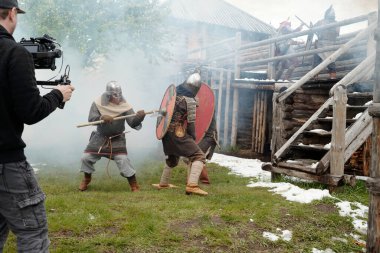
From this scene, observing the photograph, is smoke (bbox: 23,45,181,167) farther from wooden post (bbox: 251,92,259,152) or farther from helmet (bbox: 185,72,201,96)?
helmet (bbox: 185,72,201,96)

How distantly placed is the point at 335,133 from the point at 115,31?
975 centimetres

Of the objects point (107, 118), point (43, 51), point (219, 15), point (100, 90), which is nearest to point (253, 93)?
point (107, 118)

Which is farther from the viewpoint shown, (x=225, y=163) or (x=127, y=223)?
(x=225, y=163)

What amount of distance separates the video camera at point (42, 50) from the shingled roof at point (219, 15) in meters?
20.6

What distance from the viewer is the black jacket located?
221cm

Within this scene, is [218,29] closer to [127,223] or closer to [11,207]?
[127,223]

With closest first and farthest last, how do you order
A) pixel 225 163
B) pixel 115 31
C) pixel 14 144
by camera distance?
pixel 14 144, pixel 225 163, pixel 115 31

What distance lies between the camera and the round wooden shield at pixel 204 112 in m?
7.13

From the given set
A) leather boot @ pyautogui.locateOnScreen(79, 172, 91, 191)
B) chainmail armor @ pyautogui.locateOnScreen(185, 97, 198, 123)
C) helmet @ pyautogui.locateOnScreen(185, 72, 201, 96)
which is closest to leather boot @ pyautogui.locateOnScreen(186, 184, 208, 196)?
chainmail armor @ pyautogui.locateOnScreen(185, 97, 198, 123)

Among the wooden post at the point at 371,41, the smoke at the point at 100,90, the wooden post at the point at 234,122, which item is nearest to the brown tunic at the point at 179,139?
the wooden post at the point at 371,41

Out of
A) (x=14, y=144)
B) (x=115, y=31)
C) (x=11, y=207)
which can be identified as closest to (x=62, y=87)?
(x=14, y=144)

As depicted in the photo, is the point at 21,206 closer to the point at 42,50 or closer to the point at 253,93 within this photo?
the point at 42,50

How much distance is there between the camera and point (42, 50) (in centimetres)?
276

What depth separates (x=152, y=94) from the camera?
17.3m
